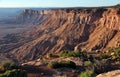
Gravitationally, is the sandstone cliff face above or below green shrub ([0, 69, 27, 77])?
below

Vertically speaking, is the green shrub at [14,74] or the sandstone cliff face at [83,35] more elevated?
the green shrub at [14,74]

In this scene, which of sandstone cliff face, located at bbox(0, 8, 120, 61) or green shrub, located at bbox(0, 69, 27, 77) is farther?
sandstone cliff face, located at bbox(0, 8, 120, 61)

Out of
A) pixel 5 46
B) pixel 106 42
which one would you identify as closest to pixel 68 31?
pixel 5 46

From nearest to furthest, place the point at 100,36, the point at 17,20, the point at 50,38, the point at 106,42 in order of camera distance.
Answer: the point at 106,42, the point at 100,36, the point at 50,38, the point at 17,20

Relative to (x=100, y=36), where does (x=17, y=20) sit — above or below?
below

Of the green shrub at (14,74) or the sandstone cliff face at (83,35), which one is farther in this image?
the sandstone cliff face at (83,35)

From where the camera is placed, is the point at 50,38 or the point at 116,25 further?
the point at 50,38

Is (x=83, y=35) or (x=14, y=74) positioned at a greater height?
(x=14, y=74)

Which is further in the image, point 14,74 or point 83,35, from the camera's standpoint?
point 83,35

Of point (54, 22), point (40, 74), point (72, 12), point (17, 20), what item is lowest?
point (17, 20)

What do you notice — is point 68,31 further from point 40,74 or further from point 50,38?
point 40,74

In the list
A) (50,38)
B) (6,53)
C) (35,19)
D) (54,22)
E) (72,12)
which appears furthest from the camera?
(35,19)
